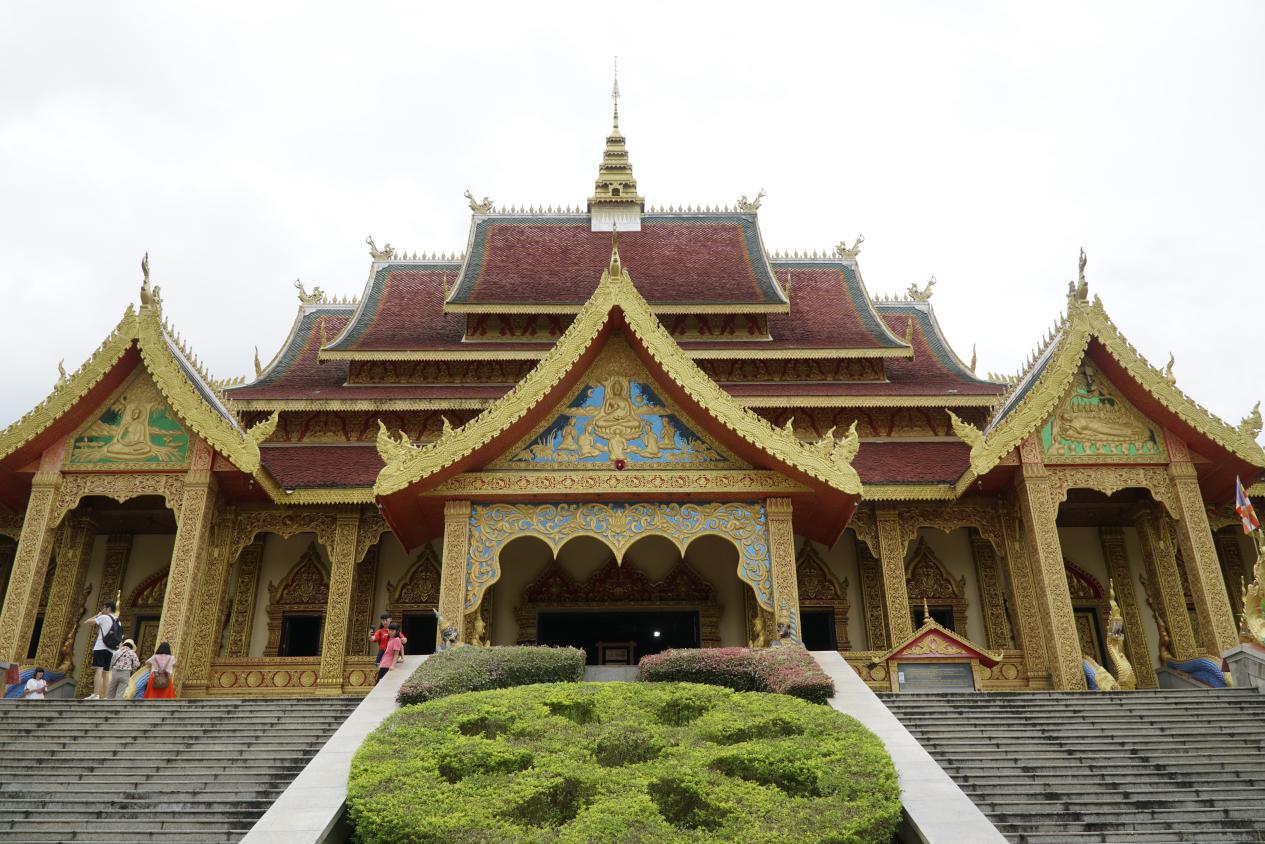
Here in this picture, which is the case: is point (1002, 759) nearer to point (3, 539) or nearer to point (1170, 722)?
point (1170, 722)

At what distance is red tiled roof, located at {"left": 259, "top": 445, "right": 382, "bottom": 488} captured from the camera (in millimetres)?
13602

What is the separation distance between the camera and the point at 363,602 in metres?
14.3

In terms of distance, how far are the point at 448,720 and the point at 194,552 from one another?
20.9ft

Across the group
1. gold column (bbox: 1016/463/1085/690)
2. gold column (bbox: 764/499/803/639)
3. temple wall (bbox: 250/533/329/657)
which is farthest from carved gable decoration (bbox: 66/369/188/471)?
gold column (bbox: 1016/463/1085/690)

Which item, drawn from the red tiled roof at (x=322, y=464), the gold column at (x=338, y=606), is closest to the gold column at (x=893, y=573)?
the red tiled roof at (x=322, y=464)

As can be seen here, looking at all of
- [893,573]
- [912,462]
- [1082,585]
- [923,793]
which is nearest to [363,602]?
[893,573]

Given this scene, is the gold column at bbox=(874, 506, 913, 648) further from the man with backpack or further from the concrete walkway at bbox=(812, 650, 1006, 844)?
the man with backpack

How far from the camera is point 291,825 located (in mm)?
5648

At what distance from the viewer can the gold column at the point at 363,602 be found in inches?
551

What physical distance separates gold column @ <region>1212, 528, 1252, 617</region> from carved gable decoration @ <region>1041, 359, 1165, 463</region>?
12.1 feet

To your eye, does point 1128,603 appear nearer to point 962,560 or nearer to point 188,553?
point 962,560

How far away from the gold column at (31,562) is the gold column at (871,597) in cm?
1116

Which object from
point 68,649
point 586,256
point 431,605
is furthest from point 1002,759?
point 586,256

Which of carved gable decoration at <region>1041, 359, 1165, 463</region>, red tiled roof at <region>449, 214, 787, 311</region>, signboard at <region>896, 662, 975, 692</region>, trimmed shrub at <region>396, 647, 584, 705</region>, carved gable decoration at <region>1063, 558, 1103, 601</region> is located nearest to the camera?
trimmed shrub at <region>396, 647, 584, 705</region>
